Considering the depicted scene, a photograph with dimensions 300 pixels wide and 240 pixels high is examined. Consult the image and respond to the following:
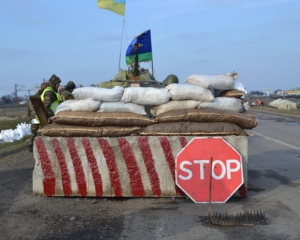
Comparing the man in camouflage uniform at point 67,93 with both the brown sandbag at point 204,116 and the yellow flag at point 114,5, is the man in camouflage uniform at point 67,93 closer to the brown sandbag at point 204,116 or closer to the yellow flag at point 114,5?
the yellow flag at point 114,5

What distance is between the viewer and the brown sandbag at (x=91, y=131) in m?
6.29

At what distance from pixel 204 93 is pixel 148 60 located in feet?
33.8

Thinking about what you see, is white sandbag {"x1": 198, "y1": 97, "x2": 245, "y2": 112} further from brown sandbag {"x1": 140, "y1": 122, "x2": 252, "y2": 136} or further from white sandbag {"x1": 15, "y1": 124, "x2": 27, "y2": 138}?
white sandbag {"x1": 15, "y1": 124, "x2": 27, "y2": 138}

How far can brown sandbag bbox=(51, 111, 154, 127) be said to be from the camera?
6.28 m

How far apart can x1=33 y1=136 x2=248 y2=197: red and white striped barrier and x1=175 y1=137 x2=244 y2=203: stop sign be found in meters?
0.18

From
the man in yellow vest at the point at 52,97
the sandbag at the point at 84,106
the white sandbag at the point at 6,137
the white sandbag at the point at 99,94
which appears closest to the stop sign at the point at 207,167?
the white sandbag at the point at 99,94

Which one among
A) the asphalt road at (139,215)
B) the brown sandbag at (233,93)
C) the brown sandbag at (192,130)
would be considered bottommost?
the asphalt road at (139,215)

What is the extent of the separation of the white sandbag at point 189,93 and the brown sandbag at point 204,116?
253mm

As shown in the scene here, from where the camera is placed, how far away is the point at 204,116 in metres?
6.30

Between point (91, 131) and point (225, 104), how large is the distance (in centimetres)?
211

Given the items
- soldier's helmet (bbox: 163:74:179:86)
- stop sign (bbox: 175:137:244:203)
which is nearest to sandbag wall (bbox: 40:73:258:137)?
stop sign (bbox: 175:137:244:203)

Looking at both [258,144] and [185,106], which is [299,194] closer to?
[185,106]

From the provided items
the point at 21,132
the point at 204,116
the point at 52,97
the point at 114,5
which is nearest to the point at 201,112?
the point at 204,116

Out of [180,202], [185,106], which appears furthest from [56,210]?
[185,106]
